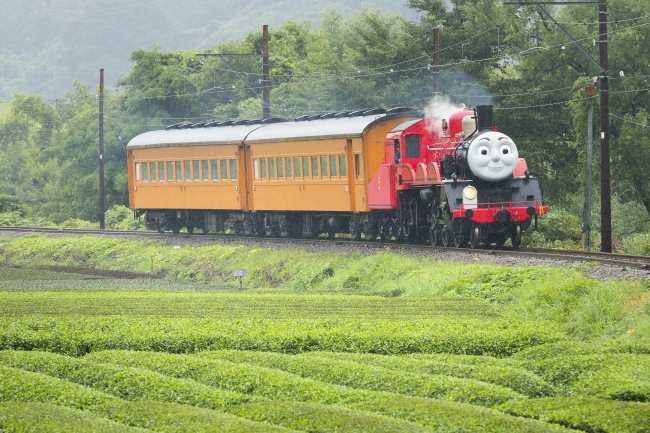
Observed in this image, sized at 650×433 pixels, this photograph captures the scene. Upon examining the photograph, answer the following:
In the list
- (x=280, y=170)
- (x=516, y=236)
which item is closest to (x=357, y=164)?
(x=280, y=170)

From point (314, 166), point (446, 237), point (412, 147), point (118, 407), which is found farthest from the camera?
point (314, 166)

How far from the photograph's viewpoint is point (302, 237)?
40375mm

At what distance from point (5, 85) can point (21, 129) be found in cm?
9996

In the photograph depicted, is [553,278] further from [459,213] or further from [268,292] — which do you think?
[268,292]

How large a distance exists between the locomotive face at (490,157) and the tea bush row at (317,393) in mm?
14462

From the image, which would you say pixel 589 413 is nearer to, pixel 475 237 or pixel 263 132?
pixel 475 237

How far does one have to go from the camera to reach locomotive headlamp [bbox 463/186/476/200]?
28.0 meters

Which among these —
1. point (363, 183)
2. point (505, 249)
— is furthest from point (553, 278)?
point (363, 183)

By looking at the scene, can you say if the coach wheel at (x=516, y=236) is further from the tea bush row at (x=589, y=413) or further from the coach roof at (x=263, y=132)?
the tea bush row at (x=589, y=413)

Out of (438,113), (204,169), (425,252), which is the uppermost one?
(438,113)

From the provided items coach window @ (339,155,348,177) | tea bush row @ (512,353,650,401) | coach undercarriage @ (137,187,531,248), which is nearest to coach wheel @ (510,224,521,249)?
coach undercarriage @ (137,187,531,248)

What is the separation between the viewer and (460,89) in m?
46.4

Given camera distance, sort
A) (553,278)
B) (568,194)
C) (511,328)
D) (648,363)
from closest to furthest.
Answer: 1. (648,363)
2. (511,328)
3. (553,278)
4. (568,194)

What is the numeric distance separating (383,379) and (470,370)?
136 cm
